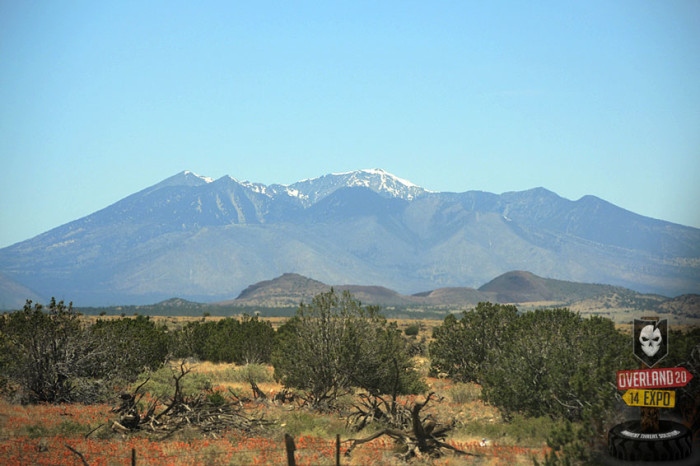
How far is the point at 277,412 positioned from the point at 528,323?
52.2 feet

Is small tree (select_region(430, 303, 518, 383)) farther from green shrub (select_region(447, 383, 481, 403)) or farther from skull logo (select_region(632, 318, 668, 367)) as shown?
skull logo (select_region(632, 318, 668, 367))

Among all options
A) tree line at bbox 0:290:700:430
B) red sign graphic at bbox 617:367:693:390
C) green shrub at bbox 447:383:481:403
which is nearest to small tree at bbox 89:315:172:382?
tree line at bbox 0:290:700:430

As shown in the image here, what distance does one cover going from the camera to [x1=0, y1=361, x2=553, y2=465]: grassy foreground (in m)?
20.5

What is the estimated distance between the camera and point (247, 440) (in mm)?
22938

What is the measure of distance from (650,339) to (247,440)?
14.0 metres

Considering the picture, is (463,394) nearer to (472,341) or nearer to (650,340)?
(472,341)

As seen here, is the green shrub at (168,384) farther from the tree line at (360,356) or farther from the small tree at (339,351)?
the small tree at (339,351)

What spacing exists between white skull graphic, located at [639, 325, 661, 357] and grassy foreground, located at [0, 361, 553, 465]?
4.98 metres

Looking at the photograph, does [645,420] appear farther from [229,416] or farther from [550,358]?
[229,416]

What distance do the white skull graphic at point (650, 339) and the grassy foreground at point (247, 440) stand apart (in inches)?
196

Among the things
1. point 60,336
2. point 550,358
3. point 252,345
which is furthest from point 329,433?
point 252,345

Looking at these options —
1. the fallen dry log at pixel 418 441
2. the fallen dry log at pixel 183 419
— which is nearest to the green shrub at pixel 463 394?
the fallen dry log at pixel 183 419

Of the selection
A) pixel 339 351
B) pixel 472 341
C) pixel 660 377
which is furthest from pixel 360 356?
pixel 660 377

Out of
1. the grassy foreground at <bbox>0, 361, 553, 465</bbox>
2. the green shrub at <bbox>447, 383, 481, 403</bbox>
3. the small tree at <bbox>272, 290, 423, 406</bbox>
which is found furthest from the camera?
the green shrub at <bbox>447, 383, 481, 403</bbox>
